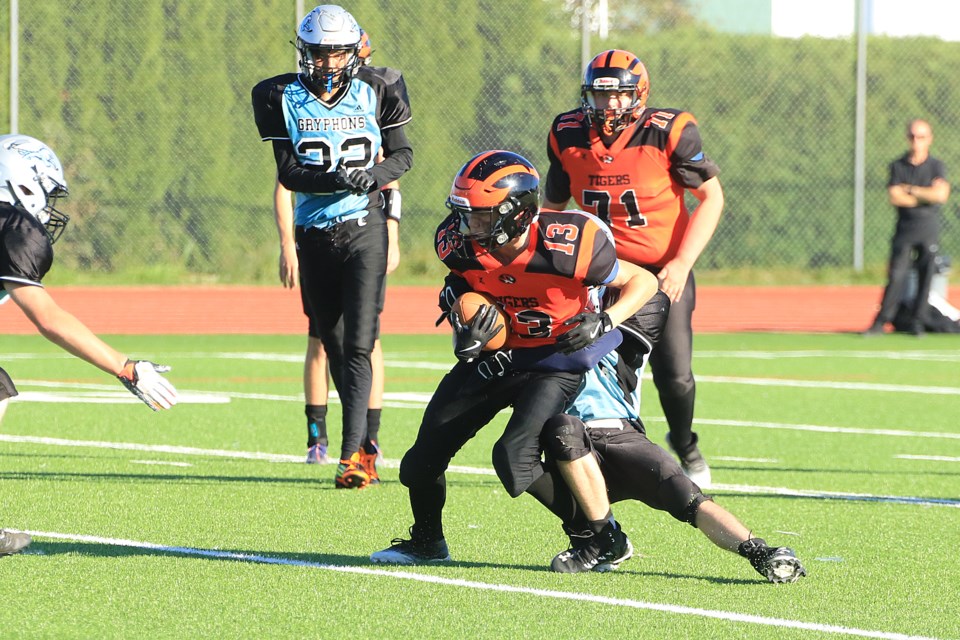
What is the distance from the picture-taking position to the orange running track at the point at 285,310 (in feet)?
61.0

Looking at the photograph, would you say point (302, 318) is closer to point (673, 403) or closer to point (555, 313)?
point (673, 403)

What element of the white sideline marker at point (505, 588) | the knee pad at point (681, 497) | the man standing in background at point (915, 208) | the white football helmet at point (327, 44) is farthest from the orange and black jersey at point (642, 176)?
the man standing in background at point (915, 208)

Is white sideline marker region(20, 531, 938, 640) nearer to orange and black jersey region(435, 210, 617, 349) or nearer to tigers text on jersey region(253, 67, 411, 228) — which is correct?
orange and black jersey region(435, 210, 617, 349)

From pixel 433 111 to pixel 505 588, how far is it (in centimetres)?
1565

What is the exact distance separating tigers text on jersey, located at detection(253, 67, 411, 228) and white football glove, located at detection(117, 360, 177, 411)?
8.22 ft

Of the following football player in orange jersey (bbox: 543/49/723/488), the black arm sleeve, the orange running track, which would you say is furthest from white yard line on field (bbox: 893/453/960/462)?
the orange running track

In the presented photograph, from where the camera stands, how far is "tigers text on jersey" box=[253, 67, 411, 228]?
25.9 feet

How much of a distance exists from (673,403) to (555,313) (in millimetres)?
2258

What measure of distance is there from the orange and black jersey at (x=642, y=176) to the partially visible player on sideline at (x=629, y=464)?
1.45m

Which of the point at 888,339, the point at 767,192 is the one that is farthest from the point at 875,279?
the point at 888,339

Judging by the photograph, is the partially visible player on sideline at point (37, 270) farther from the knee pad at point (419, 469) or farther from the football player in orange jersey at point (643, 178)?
the football player in orange jersey at point (643, 178)

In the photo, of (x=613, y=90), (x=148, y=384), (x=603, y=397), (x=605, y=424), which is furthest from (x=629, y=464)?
(x=613, y=90)

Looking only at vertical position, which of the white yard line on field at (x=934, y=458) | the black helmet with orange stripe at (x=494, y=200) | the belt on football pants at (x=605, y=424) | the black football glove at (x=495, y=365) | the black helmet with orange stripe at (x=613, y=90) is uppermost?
the black helmet with orange stripe at (x=613, y=90)

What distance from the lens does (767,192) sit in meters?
21.8
